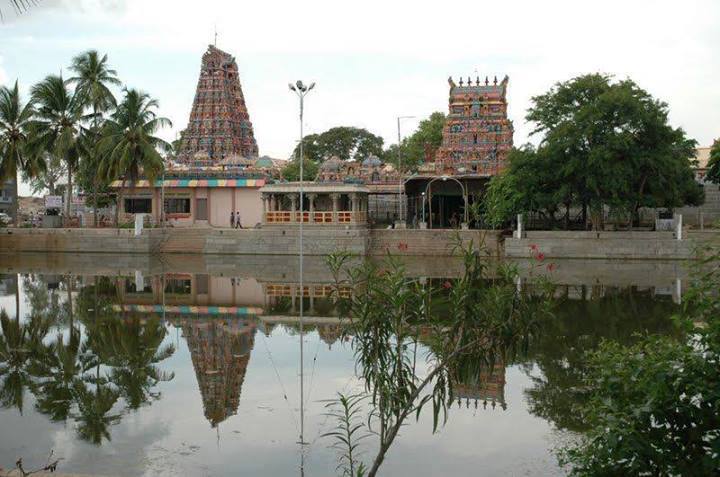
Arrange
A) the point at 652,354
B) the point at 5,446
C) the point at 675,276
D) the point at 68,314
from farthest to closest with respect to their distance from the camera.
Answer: the point at 675,276, the point at 68,314, the point at 5,446, the point at 652,354

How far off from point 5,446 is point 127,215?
36039 millimetres

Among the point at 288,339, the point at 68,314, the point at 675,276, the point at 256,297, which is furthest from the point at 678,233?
the point at 68,314

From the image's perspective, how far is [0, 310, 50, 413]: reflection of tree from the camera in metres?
11.3

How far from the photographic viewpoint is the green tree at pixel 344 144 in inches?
2707

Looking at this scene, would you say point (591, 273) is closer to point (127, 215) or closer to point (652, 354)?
point (652, 354)

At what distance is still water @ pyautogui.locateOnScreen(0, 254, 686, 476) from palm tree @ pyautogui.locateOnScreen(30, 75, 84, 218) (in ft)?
54.9

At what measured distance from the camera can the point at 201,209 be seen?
43969 mm

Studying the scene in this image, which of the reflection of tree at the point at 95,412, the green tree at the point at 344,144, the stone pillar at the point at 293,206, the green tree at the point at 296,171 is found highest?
the green tree at the point at 344,144

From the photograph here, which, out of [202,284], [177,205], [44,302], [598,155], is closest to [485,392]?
[44,302]

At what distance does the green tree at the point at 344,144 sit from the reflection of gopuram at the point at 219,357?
5145 cm

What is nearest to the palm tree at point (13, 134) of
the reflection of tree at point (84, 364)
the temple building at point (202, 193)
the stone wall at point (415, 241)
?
the temple building at point (202, 193)

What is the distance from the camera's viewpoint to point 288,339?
1584 centimetres

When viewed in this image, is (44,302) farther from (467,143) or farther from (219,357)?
(467,143)

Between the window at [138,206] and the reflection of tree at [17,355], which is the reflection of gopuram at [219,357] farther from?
the window at [138,206]
